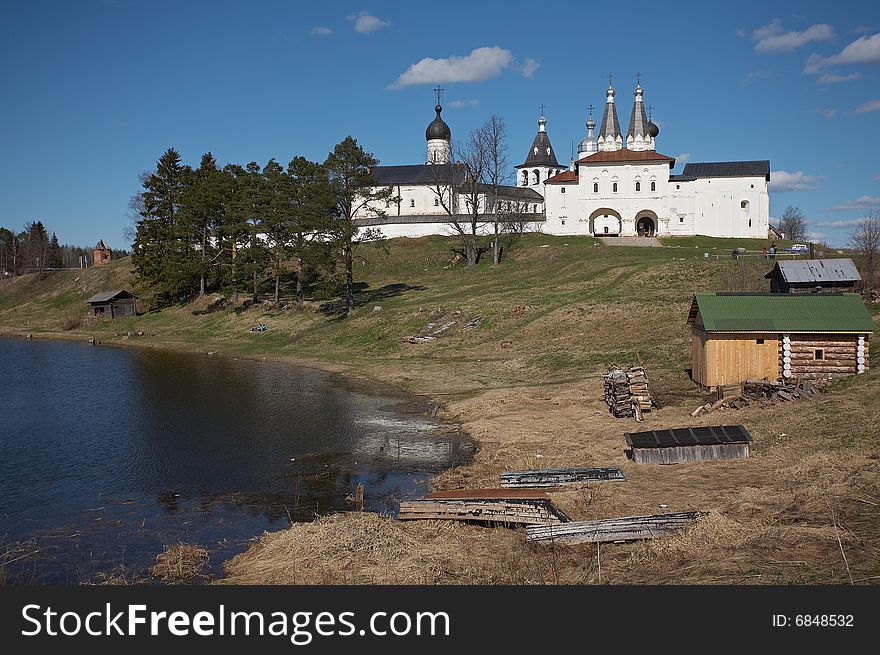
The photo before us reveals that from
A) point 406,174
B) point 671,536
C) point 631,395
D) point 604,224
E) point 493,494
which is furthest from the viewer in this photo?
point 406,174

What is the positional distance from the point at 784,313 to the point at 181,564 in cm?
2621

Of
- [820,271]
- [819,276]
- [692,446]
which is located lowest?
[692,446]

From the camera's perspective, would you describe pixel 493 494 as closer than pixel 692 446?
Yes

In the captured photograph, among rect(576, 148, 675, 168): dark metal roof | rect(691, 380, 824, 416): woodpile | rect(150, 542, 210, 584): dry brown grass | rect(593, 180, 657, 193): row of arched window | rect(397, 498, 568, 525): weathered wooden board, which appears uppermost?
rect(576, 148, 675, 168): dark metal roof

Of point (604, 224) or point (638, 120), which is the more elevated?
point (638, 120)

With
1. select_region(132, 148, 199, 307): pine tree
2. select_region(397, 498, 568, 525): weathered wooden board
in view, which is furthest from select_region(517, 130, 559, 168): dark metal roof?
select_region(397, 498, 568, 525): weathered wooden board

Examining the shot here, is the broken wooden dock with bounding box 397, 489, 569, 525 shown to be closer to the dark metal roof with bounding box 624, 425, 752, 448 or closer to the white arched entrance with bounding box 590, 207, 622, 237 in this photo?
the dark metal roof with bounding box 624, 425, 752, 448

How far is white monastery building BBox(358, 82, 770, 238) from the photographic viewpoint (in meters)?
91.2

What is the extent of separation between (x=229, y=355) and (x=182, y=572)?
139 feet

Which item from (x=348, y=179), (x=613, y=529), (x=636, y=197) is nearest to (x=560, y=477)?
(x=613, y=529)

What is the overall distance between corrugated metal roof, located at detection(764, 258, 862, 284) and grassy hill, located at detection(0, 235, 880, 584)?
6.49 meters

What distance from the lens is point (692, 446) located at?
23.0 m

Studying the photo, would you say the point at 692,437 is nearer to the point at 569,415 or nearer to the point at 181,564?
the point at 569,415

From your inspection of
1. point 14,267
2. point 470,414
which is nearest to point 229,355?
point 470,414
